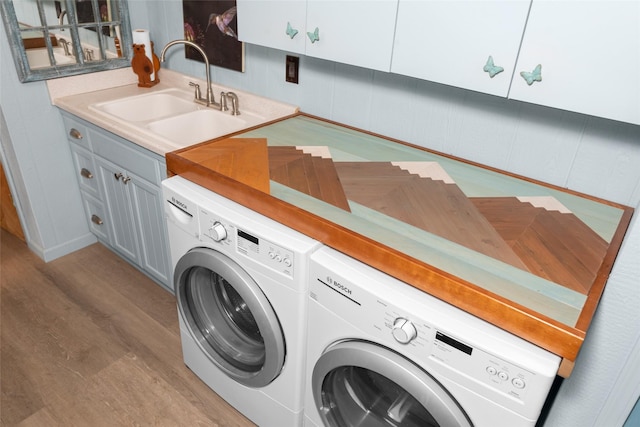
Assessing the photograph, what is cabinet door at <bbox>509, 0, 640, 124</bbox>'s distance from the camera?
103cm

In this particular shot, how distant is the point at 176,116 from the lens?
2195mm

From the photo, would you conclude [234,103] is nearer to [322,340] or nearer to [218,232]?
[218,232]

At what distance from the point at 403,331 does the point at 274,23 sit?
47.1 inches

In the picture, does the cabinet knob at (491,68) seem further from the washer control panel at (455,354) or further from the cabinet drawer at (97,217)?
the cabinet drawer at (97,217)

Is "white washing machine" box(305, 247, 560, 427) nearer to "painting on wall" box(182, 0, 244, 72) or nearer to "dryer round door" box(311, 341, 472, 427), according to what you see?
"dryer round door" box(311, 341, 472, 427)

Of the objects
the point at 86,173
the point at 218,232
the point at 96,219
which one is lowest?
the point at 96,219

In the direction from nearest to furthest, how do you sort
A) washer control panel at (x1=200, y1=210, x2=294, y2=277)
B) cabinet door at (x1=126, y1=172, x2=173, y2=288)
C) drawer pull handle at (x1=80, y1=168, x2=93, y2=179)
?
1. washer control panel at (x1=200, y1=210, x2=294, y2=277)
2. cabinet door at (x1=126, y1=172, x2=173, y2=288)
3. drawer pull handle at (x1=80, y1=168, x2=93, y2=179)

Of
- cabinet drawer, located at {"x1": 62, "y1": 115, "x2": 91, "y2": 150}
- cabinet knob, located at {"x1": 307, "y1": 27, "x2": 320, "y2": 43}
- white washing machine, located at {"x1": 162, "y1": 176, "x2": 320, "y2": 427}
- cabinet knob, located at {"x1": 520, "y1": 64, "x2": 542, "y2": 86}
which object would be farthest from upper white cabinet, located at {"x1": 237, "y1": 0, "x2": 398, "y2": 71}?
cabinet drawer, located at {"x1": 62, "y1": 115, "x2": 91, "y2": 150}

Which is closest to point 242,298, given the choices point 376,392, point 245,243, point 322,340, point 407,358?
point 245,243

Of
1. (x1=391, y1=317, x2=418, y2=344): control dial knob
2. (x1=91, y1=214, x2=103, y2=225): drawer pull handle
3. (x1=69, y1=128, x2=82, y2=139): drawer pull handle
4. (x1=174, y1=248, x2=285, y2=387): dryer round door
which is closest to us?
(x1=391, y1=317, x2=418, y2=344): control dial knob

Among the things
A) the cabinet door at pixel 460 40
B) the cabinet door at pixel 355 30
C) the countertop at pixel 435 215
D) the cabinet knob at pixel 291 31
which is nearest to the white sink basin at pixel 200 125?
the countertop at pixel 435 215

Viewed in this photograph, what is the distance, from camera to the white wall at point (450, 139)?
111 cm

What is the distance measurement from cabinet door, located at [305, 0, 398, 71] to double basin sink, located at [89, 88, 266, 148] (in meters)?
0.67

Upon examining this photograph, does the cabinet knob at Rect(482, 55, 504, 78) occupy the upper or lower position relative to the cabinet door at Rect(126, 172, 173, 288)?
upper
